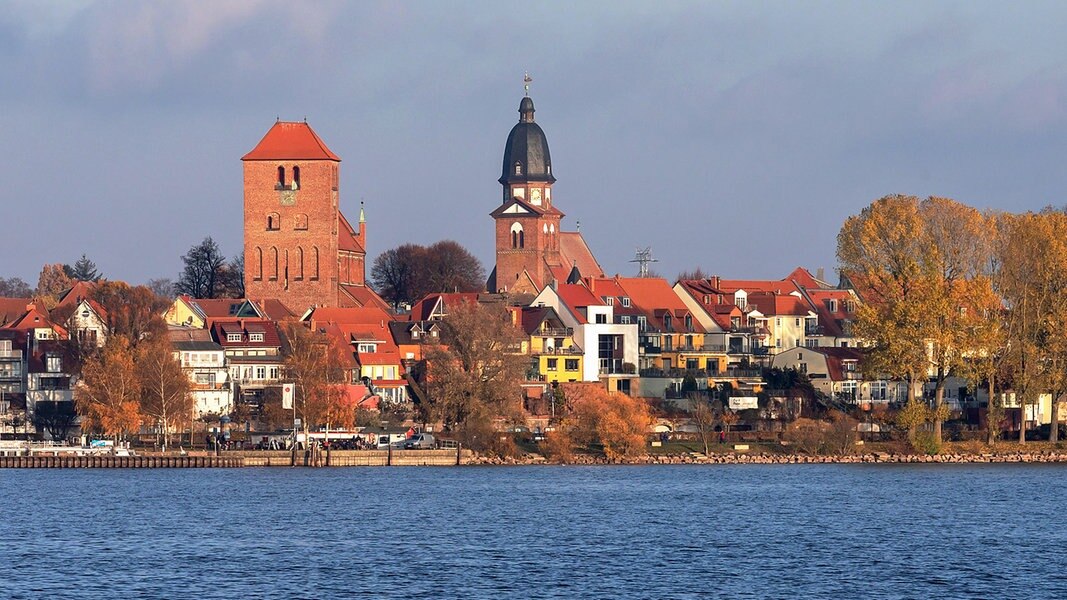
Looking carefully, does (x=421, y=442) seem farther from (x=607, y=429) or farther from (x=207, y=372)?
(x=207, y=372)

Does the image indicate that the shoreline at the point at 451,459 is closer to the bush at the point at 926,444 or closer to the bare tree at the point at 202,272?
the bush at the point at 926,444

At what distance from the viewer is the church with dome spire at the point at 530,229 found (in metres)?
162

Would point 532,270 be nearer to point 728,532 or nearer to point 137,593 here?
point 728,532

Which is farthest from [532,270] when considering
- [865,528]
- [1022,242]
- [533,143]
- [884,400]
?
[865,528]

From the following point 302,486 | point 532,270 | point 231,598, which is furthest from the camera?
point 532,270

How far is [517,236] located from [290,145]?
30.6 m

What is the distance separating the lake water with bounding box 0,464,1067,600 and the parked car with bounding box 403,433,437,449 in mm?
6279

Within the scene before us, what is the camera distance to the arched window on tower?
16312 cm

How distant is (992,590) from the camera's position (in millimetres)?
49188

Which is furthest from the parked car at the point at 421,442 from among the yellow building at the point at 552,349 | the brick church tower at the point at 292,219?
the brick church tower at the point at 292,219

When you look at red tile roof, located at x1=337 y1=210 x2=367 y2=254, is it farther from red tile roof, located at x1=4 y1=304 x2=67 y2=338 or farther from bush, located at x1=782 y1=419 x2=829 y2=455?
bush, located at x1=782 y1=419 x2=829 y2=455

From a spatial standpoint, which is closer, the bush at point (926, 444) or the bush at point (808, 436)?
the bush at point (926, 444)

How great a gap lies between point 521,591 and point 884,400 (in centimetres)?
6260

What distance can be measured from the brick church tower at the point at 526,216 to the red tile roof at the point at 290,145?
22.7 m
